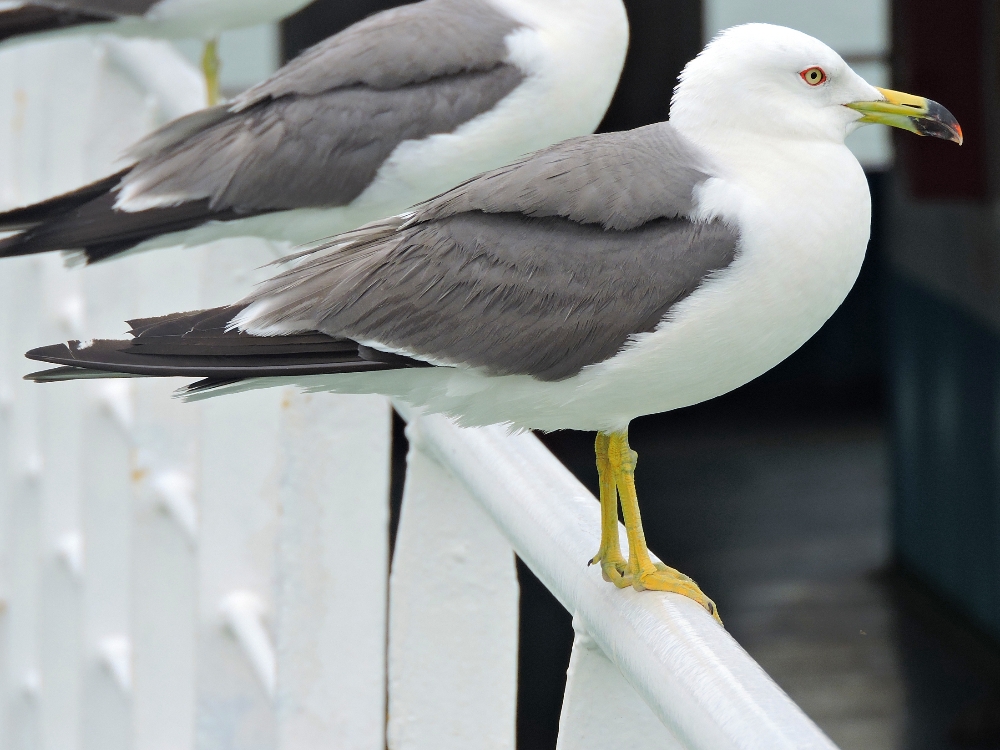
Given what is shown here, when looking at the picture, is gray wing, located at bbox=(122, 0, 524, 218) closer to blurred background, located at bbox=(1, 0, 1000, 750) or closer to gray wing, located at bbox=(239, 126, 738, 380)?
gray wing, located at bbox=(239, 126, 738, 380)

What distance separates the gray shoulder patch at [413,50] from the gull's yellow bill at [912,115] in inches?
23.4

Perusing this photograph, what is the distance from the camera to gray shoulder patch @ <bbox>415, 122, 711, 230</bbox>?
1309mm

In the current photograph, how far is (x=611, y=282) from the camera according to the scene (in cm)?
133

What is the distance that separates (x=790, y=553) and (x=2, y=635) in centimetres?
431

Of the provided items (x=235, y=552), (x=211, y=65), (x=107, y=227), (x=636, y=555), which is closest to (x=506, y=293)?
(x=636, y=555)

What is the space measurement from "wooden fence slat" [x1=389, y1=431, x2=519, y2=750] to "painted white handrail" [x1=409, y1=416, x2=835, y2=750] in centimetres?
10

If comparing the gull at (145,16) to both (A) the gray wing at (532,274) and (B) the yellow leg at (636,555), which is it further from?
(B) the yellow leg at (636,555)

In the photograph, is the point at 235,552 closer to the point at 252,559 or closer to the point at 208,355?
the point at 252,559

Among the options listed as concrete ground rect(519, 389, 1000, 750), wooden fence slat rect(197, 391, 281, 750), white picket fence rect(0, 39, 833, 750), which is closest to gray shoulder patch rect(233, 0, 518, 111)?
white picket fence rect(0, 39, 833, 750)

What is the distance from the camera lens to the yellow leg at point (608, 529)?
3.95ft

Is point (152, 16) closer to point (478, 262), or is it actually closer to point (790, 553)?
point (478, 262)

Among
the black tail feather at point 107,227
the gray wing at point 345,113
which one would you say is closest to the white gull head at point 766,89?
the gray wing at point 345,113

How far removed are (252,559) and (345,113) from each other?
0.64 m

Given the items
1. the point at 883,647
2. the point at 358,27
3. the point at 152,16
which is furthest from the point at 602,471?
the point at 883,647
